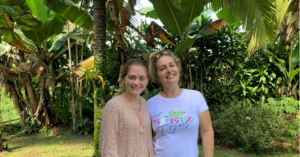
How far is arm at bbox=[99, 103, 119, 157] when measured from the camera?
4.39ft

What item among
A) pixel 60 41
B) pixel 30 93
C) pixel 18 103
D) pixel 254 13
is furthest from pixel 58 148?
pixel 254 13

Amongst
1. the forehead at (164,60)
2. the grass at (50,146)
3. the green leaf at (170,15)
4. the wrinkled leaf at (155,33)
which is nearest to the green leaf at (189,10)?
the green leaf at (170,15)

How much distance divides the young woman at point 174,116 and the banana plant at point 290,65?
4.58m

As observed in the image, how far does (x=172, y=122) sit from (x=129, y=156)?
41 cm

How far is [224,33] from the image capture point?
5668 mm

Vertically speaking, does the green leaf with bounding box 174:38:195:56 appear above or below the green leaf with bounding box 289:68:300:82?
above

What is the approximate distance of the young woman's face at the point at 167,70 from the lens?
1.70 metres

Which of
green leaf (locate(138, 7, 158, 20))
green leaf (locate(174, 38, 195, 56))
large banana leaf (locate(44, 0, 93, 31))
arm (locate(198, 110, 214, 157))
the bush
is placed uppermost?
green leaf (locate(138, 7, 158, 20))

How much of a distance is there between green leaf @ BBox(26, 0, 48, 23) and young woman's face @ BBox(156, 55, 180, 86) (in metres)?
4.77

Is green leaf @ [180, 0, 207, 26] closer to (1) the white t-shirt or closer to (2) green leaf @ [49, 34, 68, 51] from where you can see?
(1) the white t-shirt

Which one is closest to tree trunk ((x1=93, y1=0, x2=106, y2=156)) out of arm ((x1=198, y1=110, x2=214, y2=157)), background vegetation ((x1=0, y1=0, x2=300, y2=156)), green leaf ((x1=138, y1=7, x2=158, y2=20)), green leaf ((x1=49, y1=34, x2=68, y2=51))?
background vegetation ((x1=0, y1=0, x2=300, y2=156))

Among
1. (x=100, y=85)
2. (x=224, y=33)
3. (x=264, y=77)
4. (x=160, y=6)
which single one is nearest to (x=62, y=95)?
(x=100, y=85)

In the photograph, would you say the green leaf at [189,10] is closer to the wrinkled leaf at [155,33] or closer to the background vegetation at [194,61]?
the background vegetation at [194,61]

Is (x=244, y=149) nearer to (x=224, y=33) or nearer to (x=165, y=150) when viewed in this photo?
(x=224, y=33)
